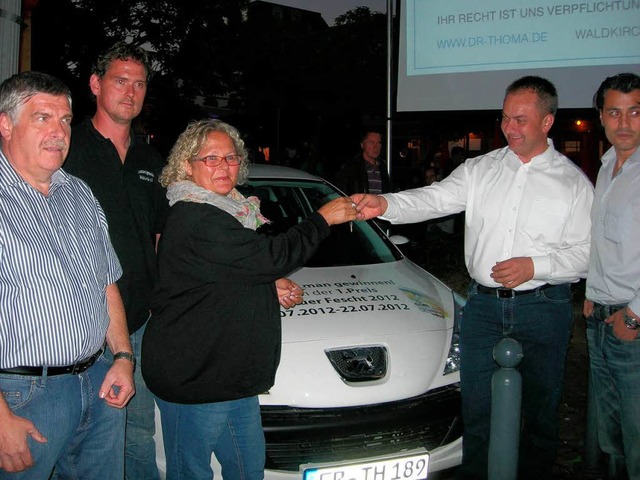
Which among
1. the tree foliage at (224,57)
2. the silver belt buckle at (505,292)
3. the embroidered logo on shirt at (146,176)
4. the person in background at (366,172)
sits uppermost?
the tree foliage at (224,57)

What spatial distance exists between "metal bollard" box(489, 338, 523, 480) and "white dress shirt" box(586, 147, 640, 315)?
454 mm

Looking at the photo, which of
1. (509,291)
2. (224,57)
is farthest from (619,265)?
(224,57)

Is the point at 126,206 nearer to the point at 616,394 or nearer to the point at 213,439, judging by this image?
the point at 213,439

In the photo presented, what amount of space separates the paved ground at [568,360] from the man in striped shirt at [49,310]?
2478 millimetres

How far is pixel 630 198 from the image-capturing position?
2.40 metres

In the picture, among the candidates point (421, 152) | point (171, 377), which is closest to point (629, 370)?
point (171, 377)

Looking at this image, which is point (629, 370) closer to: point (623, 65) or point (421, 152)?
point (623, 65)

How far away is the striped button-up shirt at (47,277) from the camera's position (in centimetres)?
172

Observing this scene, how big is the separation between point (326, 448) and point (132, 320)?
98cm

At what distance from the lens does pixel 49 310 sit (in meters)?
1.78

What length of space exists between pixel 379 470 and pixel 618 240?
133cm

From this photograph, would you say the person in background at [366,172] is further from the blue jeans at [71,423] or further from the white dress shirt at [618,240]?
the blue jeans at [71,423]

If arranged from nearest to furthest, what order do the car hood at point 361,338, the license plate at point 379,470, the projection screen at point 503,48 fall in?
1. the license plate at point 379,470
2. the car hood at point 361,338
3. the projection screen at point 503,48

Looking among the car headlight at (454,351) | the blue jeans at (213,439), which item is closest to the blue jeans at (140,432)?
the blue jeans at (213,439)
